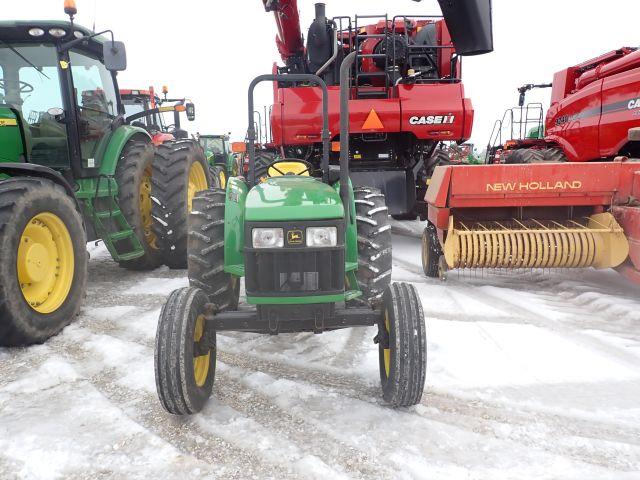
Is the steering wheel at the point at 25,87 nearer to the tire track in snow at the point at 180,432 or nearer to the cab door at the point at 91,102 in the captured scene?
the cab door at the point at 91,102

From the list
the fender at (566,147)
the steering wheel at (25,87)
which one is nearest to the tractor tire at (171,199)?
the steering wheel at (25,87)

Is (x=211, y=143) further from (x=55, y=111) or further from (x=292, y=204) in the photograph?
(x=292, y=204)

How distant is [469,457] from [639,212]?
9.72ft

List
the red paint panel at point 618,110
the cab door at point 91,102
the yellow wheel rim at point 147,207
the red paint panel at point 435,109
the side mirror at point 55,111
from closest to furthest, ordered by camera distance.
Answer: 1. the side mirror at point 55,111
2. the cab door at point 91,102
3. the yellow wheel rim at point 147,207
4. the red paint panel at point 618,110
5. the red paint panel at point 435,109

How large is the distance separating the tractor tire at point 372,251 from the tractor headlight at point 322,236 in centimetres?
77

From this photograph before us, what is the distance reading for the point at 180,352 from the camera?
7.09 feet

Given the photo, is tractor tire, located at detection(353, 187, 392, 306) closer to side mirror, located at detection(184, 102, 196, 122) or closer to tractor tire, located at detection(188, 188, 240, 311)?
tractor tire, located at detection(188, 188, 240, 311)

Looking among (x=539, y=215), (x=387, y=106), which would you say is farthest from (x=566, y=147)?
(x=539, y=215)

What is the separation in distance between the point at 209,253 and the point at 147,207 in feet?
8.67

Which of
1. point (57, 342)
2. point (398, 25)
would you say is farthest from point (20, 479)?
point (398, 25)

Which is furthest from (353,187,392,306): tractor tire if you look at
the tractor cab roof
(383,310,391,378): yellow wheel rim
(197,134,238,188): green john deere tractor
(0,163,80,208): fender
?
(197,134,238,188): green john deere tractor

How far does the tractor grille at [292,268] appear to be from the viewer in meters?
2.37

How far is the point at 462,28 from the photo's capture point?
95.0 inches

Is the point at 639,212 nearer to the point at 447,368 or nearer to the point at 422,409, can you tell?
the point at 447,368
